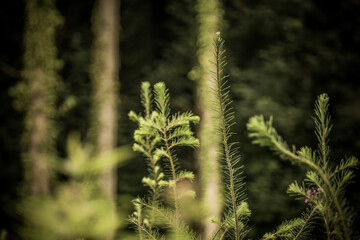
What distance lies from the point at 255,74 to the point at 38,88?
472 cm

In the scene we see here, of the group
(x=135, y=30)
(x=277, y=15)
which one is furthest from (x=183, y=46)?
(x=277, y=15)

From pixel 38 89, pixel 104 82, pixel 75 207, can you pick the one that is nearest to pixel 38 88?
pixel 38 89

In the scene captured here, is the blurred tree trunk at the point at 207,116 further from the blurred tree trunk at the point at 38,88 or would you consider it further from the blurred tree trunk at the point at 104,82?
the blurred tree trunk at the point at 38,88

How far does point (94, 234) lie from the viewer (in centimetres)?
98

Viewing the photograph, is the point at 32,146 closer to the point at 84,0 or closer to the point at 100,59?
the point at 100,59

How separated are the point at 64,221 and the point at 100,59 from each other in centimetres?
416

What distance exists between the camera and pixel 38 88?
4.43 meters

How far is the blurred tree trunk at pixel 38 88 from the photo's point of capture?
4.35 m

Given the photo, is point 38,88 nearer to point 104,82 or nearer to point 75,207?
point 104,82

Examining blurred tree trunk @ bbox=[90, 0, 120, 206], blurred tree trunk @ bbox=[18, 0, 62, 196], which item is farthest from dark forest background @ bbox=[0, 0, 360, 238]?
blurred tree trunk @ bbox=[90, 0, 120, 206]

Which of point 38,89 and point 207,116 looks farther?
point 38,89

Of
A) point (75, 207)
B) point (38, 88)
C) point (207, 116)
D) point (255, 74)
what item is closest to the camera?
point (75, 207)

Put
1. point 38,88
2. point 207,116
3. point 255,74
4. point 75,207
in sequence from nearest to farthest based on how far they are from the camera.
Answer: point 75,207
point 207,116
point 38,88
point 255,74

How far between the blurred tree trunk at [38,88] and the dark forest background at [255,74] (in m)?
0.79
